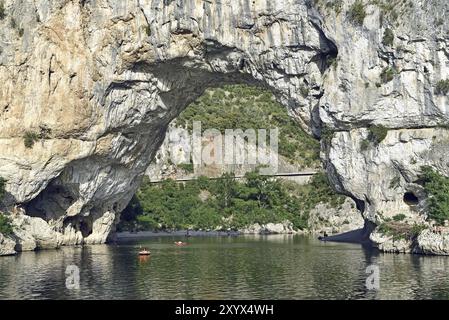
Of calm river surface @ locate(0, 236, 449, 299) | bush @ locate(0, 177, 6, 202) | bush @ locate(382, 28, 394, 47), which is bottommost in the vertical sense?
calm river surface @ locate(0, 236, 449, 299)

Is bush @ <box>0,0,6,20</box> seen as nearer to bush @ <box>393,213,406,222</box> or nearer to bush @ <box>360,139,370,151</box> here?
bush @ <box>360,139,370,151</box>

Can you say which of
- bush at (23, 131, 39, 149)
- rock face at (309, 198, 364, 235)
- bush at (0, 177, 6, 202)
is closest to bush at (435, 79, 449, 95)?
bush at (23, 131, 39, 149)

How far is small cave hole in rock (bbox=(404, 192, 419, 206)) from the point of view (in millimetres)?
59713

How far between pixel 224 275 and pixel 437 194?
753 inches

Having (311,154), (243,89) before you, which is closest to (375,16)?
(311,154)

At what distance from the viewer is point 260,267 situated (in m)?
50.4

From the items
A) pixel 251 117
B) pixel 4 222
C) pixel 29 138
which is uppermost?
pixel 251 117

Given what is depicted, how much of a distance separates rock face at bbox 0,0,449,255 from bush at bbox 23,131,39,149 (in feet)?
0.38

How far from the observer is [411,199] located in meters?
60.4

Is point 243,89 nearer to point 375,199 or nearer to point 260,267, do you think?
point 375,199

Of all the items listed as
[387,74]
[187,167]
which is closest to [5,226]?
[387,74]

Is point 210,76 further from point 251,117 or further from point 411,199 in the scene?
point 251,117

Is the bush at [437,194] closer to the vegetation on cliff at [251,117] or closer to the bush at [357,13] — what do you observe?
the bush at [357,13]

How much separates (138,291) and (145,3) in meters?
27.9
